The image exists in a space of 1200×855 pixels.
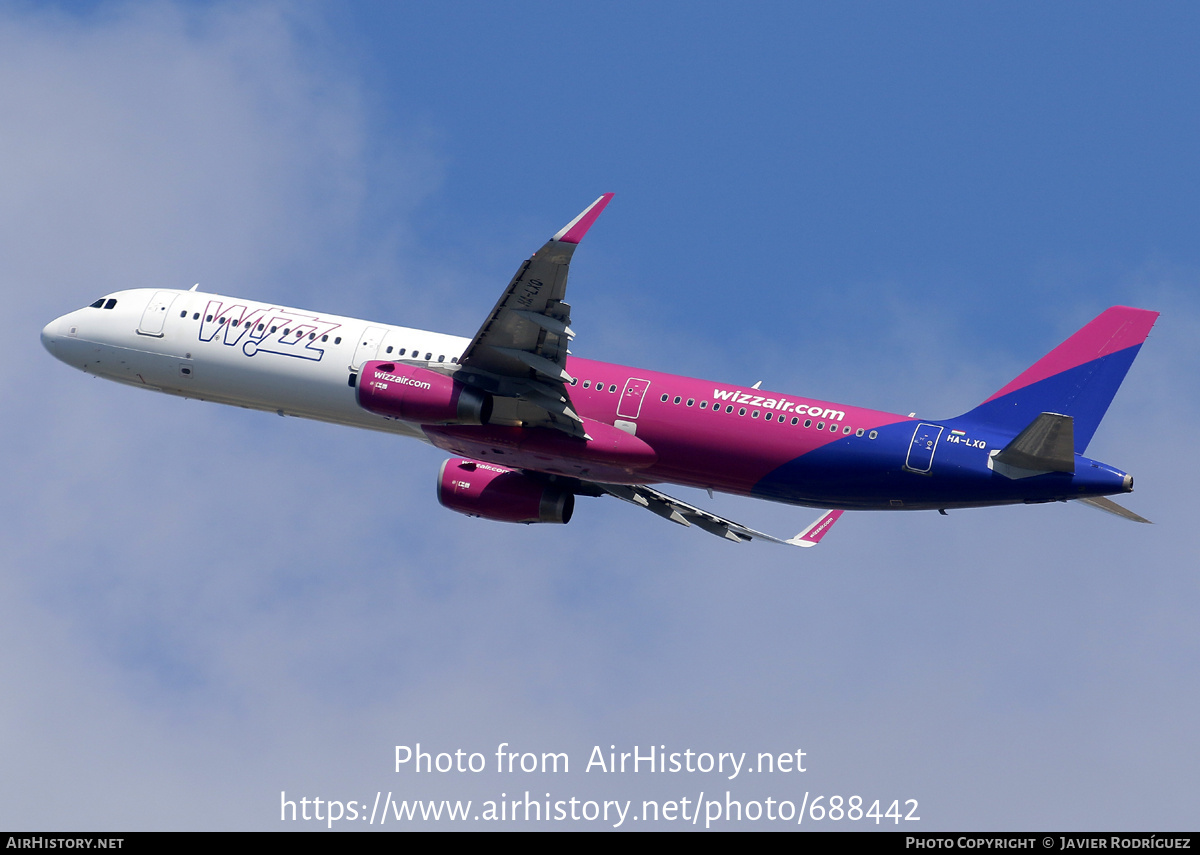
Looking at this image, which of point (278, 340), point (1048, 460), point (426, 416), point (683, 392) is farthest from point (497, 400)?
point (1048, 460)

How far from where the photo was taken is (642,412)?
1635 inches

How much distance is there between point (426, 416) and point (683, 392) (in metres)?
7.45

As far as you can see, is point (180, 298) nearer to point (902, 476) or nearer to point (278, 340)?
point (278, 340)

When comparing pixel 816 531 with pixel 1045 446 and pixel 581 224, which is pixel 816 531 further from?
pixel 581 224

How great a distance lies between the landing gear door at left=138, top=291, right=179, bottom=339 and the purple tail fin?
25.2m

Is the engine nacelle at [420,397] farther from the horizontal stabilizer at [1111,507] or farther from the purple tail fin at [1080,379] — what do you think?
the horizontal stabilizer at [1111,507]

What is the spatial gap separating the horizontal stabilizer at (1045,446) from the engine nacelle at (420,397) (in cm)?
1460

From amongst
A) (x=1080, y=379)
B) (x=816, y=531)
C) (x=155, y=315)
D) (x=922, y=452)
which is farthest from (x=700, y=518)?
(x=155, y=315)

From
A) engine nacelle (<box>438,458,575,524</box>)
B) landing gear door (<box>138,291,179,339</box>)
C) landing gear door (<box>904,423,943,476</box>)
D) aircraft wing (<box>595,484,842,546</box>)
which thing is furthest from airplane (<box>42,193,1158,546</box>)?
aircraft wing (<box>595,484,842,546</box>)

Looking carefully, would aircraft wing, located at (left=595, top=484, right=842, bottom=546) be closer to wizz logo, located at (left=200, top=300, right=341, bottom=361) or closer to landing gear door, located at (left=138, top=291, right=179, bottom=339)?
wizz logo, located at (left=200, top=300, right=341, bottom=361)

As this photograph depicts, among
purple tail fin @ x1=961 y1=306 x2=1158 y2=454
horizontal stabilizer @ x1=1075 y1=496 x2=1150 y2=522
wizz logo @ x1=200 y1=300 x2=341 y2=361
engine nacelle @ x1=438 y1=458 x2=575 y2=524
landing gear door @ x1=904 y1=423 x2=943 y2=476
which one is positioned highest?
wizz logo @ x1=200 y1=300 x2=341 y2=361

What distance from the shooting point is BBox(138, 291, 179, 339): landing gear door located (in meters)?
45.9

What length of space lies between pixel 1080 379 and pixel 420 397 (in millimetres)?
18554
